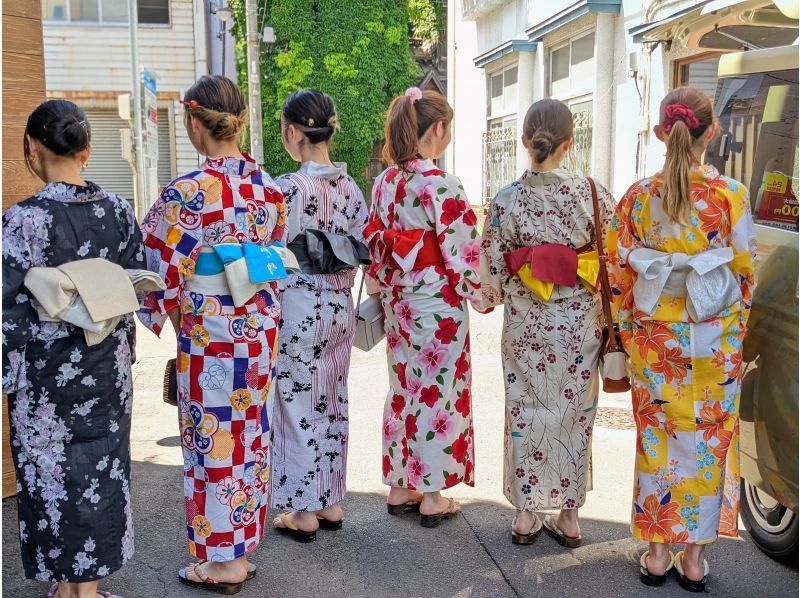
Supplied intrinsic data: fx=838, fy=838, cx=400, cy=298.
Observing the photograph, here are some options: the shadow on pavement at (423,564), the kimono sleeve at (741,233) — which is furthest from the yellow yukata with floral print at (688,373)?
the shadow on pavement at (423,564)

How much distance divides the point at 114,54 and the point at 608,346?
2069 centimetres

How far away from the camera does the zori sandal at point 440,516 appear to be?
3.93 m

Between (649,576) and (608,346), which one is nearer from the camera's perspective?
(649,576)

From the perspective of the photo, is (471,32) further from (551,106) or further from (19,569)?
(19,569)

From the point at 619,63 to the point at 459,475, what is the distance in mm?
7099

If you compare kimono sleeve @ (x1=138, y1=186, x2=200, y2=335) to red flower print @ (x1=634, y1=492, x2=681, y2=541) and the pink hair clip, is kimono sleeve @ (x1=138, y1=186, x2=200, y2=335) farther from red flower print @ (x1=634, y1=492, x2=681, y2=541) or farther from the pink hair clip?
red flower print @ (x1=634, y1=492, x2=681, y2=541)

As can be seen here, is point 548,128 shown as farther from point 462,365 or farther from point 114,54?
point 114,54

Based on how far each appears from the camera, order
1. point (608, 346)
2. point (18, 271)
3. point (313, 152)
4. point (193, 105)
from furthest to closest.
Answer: point (313, 152) < point (608, 346) < point (193, 105) < point (18, 271)

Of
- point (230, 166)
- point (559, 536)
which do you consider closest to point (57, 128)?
point (230, 166)

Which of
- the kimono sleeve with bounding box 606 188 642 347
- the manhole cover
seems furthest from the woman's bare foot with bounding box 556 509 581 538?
the manhole cover

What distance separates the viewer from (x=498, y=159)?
14.6 meters

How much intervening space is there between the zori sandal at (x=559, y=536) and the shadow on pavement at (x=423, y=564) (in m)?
0.04

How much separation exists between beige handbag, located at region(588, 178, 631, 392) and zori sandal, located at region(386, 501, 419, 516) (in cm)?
115

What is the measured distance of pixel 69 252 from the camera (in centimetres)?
281
